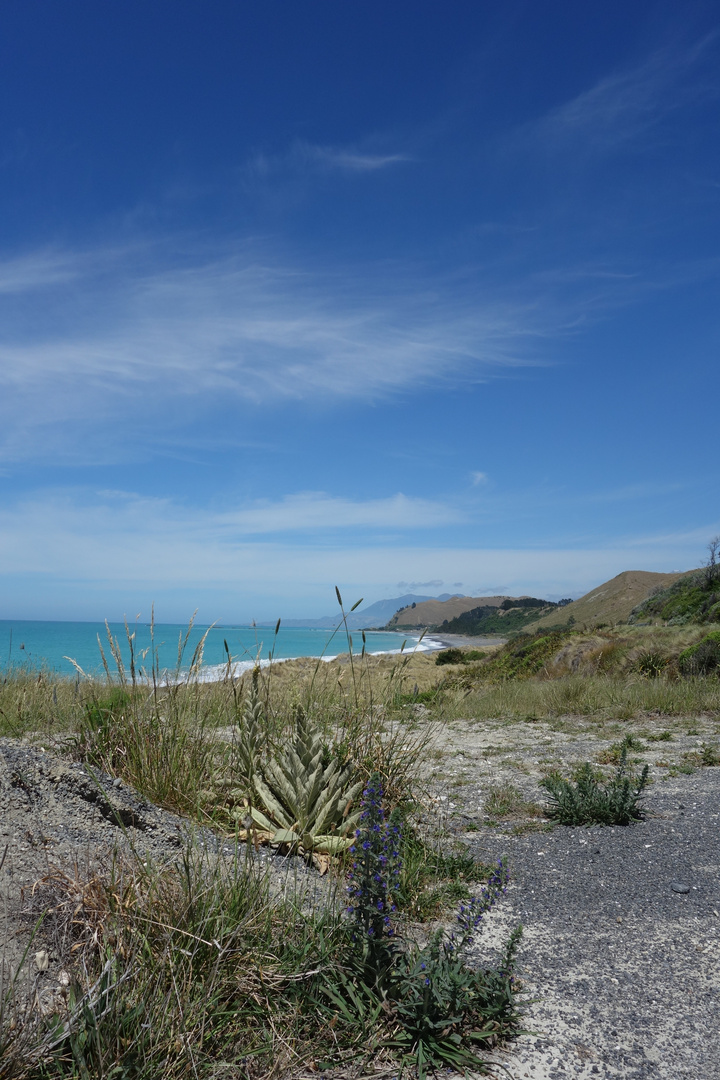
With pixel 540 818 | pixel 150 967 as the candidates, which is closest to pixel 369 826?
pixel 150 967

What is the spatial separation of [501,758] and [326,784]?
12.4 feet

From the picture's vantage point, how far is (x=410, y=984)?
250 centimetres

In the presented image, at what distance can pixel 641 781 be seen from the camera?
5.04 metres

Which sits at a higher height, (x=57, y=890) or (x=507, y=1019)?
(x=57, y=890)

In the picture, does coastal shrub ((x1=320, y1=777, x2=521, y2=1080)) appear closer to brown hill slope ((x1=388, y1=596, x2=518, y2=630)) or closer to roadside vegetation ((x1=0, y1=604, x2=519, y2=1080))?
roadside vegetation ((x1=0, y1=604, x2=519, y2=1080))

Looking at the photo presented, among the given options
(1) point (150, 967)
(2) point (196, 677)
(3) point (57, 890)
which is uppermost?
(2) point (196, 677)

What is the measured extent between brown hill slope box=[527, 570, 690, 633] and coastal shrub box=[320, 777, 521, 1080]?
32.7 m

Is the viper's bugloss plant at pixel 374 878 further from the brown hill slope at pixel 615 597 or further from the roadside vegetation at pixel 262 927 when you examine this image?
the brown hill slope at pixel 615 597

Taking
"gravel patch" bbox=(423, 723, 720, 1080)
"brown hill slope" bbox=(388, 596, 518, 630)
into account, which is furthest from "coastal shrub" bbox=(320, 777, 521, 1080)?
"brown hill slope" bbox=(388, 596, 518, 630)

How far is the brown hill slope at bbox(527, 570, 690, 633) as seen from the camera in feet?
119

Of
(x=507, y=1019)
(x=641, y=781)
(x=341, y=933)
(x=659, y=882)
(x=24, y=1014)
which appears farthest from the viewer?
(x=641, y=781)

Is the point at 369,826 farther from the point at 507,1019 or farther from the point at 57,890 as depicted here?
the point at 57,890

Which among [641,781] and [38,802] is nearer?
[38,802]

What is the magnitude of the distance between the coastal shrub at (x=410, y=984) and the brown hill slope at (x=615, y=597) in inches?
1286
